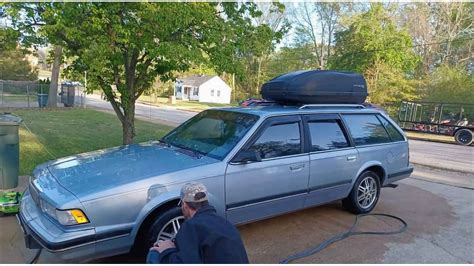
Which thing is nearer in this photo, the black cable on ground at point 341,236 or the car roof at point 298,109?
→ the black cable on ground at point 341,236

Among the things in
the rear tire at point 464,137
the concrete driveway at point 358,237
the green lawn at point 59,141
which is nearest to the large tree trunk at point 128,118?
the green lawn at point 59,141

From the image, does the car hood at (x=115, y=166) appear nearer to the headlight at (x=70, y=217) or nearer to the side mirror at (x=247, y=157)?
the headlight at (x=70, y=217)

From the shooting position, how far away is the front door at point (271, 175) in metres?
3.80

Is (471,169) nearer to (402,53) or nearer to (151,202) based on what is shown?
(151,202)

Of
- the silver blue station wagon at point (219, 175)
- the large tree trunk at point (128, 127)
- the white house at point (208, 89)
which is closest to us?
the silver blue station wagon at point (219, 175)

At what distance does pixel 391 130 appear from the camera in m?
5.69

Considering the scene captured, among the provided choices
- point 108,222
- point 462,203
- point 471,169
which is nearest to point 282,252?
→ point 108,222

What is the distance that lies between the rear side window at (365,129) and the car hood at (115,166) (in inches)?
93.0

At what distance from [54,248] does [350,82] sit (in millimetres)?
4325

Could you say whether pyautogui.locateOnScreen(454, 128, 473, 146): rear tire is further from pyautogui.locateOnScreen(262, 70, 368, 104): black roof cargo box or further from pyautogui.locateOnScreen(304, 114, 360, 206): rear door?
pyautogui.locateOnScreen(304, 114, 360, 206): rear door

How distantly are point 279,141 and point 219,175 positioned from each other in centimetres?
A: 98

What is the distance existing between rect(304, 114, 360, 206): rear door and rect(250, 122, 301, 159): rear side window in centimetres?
21

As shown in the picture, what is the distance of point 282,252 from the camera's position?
12.7 feet

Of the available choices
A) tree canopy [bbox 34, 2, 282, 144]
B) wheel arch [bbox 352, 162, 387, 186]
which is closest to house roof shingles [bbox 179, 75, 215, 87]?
tree canopy [bbox 34, 2, 282, 144]
